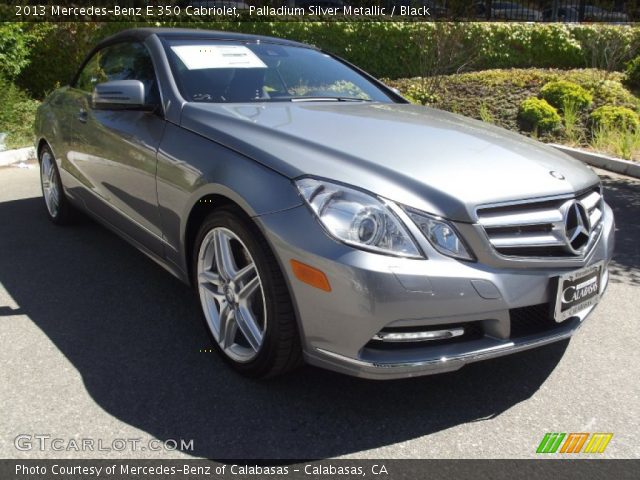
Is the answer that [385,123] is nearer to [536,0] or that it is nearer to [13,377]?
[13,377]

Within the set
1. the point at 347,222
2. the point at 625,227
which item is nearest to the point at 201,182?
the point at 347,222

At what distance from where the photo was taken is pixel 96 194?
409 centimetres

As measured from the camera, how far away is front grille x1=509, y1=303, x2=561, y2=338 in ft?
8.02

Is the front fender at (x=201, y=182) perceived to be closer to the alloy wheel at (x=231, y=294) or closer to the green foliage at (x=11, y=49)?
the alloy wheel at (x=231, y=294)

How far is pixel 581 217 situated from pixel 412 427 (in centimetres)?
114

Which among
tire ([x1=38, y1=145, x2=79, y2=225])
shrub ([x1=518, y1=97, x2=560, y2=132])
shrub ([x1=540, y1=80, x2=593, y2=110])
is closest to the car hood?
tire ([x1=38, y1=145, x2=79, y2=225])

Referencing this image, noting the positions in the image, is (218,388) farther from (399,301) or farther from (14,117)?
(14,117)

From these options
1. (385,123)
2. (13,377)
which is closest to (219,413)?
(13,377)

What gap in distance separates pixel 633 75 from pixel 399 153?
10727 millimetres

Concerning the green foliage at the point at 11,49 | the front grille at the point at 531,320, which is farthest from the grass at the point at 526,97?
the front grille at the point at 531,320

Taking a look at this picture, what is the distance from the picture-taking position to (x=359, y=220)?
7.55ft

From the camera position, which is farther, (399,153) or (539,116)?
(539,116)

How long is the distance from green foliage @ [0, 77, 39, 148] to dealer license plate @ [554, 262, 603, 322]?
26.0 feet

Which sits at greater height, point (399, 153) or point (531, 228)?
point (399, 153)
